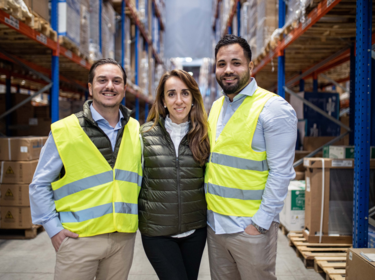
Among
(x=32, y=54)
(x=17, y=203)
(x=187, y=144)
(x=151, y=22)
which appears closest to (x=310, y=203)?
(x=187, y=144)

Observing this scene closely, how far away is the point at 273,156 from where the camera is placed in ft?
5.75

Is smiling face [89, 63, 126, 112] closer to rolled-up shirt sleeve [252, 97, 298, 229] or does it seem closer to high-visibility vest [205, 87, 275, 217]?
high-visibility vest [205, 87, 275, 217]

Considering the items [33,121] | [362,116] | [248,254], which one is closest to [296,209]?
[362,116]

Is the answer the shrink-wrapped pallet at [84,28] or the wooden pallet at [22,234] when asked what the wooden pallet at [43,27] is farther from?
the wooden pallet at [22,234]

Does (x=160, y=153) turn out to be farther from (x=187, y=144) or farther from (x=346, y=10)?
(x=346, y=10)

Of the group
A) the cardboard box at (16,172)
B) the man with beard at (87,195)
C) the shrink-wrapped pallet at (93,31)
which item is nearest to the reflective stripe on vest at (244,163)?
the man with beard at (87,195)

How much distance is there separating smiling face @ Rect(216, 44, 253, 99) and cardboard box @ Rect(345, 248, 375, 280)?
1618mm

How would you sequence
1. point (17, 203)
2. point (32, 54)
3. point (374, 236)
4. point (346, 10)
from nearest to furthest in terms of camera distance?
point (374, 236)
point (346, 10)
point (17, 203)
point (32, 54)

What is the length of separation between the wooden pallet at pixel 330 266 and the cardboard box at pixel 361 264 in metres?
0.45

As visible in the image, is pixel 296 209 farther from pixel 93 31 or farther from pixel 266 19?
pixel 93 31

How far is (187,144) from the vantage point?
1.94 m

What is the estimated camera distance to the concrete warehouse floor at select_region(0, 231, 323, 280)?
3.09 m

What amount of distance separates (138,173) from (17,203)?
3.06 meters

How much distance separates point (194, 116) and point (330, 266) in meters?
2.24
